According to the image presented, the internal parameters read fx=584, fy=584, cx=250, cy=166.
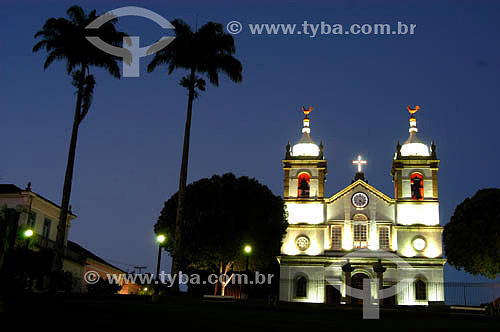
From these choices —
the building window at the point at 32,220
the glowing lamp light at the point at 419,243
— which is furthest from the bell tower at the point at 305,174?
the building window at the point at 32,220

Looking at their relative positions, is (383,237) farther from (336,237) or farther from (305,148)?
(305,148)

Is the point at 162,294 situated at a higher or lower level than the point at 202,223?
lower

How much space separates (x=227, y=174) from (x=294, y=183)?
37.6 feet

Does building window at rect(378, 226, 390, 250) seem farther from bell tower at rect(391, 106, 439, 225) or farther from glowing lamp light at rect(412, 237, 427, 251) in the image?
glowing lamp light at rect(412, 237, 427, 251)

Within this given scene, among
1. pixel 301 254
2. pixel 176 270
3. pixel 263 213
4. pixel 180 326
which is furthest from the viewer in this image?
pixel 301 254

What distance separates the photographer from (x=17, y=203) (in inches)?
1567

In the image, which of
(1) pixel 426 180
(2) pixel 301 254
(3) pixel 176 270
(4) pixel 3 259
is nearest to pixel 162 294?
(3) pixel 176 270

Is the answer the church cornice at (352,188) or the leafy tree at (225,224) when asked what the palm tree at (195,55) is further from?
the church cornice at (352,188)

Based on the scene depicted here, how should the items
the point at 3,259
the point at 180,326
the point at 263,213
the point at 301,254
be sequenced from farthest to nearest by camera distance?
the point at 301,254 < the point at 263,213 < the point at 3,259 < the point at 180,326

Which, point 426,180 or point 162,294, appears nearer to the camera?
point 162,294

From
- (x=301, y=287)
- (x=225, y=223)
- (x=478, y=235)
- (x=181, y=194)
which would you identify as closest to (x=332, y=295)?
(x=301, y=287)

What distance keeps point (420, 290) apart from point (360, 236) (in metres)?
6.68

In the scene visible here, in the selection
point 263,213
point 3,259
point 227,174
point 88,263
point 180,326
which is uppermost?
point 227,174

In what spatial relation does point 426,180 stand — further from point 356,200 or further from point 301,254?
point 301,254
